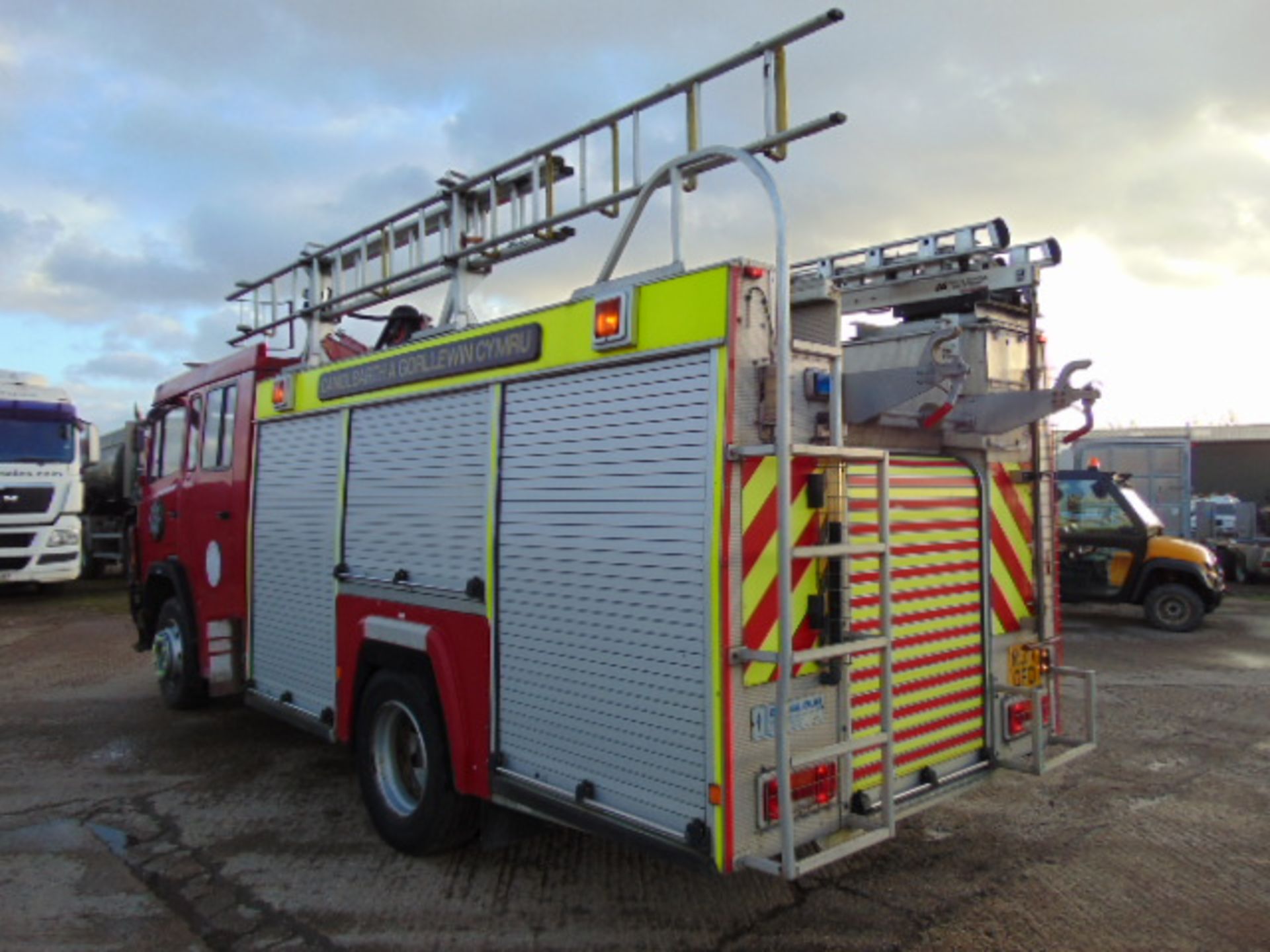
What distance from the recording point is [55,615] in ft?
47.7

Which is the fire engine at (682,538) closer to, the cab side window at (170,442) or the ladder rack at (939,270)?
the ladder rack at (939,270)

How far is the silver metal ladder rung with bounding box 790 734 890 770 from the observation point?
314 cm

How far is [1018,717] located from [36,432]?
638 inches

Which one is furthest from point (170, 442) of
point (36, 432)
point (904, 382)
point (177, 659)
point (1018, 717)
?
point (36, 432)

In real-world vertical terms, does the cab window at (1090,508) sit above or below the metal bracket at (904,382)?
below

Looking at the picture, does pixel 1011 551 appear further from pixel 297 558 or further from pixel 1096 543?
pixel 1096 543

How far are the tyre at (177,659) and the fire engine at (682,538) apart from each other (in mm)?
1271

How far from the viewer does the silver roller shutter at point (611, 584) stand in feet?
10.8

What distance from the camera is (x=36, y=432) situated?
50.9ft

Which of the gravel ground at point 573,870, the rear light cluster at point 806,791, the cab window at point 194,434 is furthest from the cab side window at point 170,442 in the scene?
the rear light cluster at point 806,791

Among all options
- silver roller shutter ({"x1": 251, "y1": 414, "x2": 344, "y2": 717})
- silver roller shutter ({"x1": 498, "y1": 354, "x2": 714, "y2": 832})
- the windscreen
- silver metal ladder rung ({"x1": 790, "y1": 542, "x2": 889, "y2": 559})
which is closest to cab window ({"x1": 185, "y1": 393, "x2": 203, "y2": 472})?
silver roller shutter ({"x1": 251, "y1": 414, "x2": 344, "y2": 717})

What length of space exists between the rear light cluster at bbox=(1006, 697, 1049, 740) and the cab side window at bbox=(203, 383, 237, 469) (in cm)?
525

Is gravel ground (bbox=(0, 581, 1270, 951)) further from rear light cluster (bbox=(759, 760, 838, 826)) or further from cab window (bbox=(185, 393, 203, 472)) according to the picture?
cab window (bbox=(185, 393, 203, 472))

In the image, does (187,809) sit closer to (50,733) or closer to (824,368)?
(50,733)
